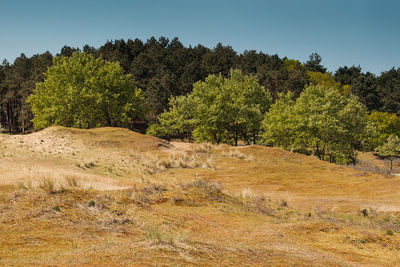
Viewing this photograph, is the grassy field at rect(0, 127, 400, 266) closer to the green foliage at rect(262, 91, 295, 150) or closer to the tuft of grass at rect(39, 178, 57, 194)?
the tuft of grass at rect(39, 178, 57, 194)

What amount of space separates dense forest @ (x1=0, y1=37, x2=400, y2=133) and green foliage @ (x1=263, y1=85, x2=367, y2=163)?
2920cm

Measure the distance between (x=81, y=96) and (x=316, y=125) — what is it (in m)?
31.4

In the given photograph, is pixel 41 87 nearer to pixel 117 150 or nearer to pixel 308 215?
pixel 117 150

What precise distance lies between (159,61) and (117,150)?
239 ft

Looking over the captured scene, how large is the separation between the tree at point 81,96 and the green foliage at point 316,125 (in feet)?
72.7

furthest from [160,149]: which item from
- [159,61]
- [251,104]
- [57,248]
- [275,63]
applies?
[275,63]

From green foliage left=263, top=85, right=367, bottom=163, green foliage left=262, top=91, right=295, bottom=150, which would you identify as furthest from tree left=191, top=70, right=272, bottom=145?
green foliage left=263, top=85, right=367, bottom=163

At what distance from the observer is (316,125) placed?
144ft

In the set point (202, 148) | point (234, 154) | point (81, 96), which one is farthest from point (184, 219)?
point (81, 96)

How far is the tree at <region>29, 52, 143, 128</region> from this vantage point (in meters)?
47.3

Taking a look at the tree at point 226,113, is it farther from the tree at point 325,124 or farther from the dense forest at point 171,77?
the dense forest at point 171,77

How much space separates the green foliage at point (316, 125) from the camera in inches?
1731

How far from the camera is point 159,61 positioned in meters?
102

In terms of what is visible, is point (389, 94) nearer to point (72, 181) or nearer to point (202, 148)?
point (202, 148)
